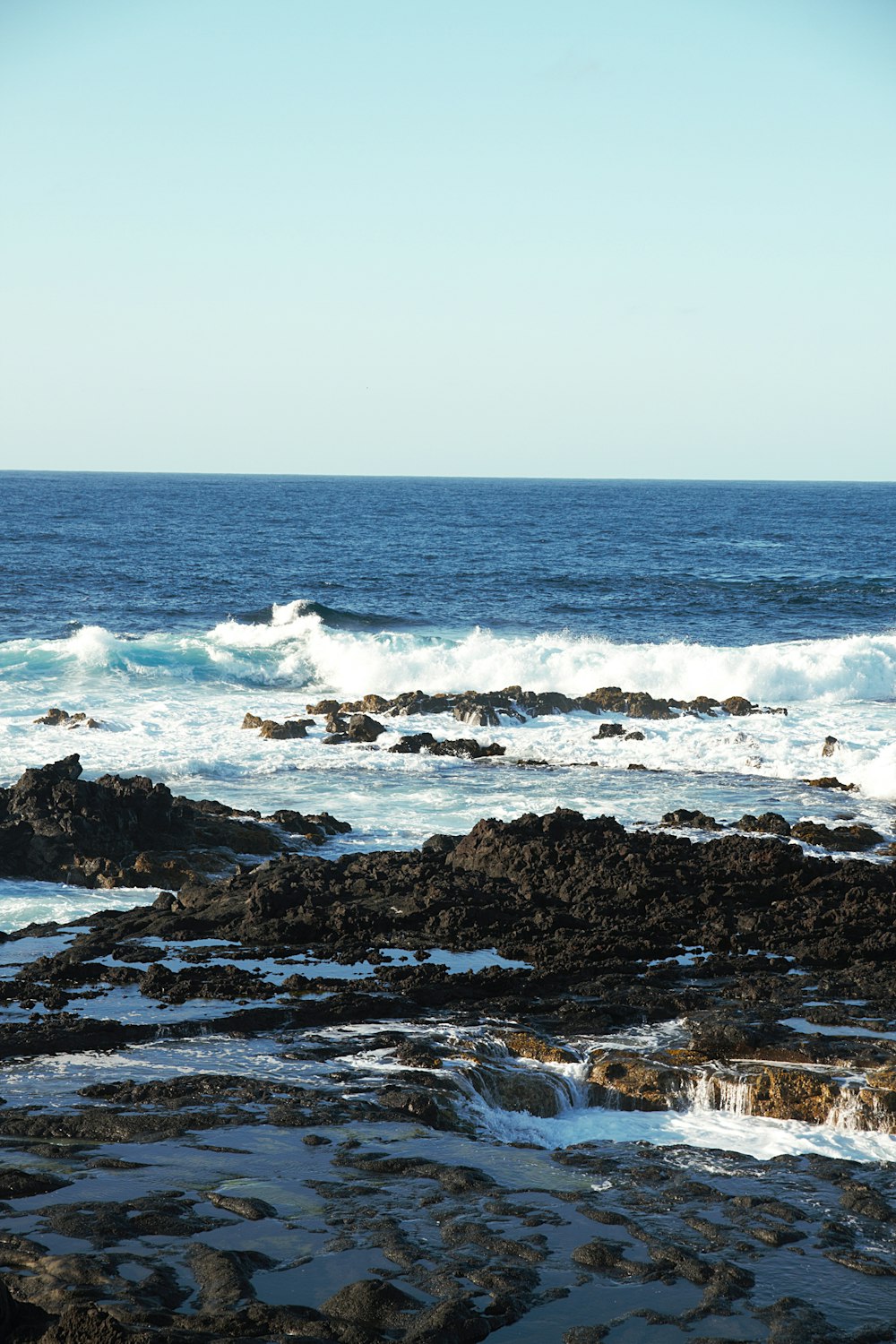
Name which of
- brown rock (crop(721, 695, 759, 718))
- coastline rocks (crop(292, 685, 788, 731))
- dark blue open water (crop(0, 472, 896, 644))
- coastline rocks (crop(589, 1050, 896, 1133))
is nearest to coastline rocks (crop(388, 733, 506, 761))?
coastline rocks (crop(292, 685, 788, 731))

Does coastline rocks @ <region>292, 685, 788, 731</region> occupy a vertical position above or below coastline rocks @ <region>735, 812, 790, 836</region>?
above

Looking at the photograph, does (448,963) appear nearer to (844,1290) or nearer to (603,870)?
(603,870)

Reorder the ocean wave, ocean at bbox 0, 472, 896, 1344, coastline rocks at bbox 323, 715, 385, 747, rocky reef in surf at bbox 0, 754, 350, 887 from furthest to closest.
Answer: the ocean wave → coastline rocks at bbox 323, 715, 385, 747 → rocky reef in surf at bbox 0, 754, 350, 887 → ocean at bbox 0, 472, 896, 1344

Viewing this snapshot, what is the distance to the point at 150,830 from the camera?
19188 millimetres

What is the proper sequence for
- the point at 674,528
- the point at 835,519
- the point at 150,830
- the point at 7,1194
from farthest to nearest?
the point at 835,519, the point at 674,528, the point at 150,830, the point at 7,1194

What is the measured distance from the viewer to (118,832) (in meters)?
18.7

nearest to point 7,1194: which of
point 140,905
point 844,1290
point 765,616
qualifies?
point 844,1290

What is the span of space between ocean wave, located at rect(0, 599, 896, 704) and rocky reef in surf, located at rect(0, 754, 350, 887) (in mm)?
16412

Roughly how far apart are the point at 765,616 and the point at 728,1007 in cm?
3799

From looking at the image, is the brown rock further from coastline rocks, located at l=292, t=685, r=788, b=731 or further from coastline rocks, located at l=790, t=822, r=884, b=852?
coastline rocks, located at l=790, t=822, r=884, b=852

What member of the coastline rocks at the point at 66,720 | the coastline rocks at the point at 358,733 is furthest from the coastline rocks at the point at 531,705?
the coastline rocks at the point at 66,720

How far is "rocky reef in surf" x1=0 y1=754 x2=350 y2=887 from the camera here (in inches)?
705

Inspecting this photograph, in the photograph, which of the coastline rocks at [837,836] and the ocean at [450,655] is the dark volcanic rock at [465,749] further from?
the coastline rocks at [837,836]

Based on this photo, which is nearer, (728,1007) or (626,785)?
(728,1007)
